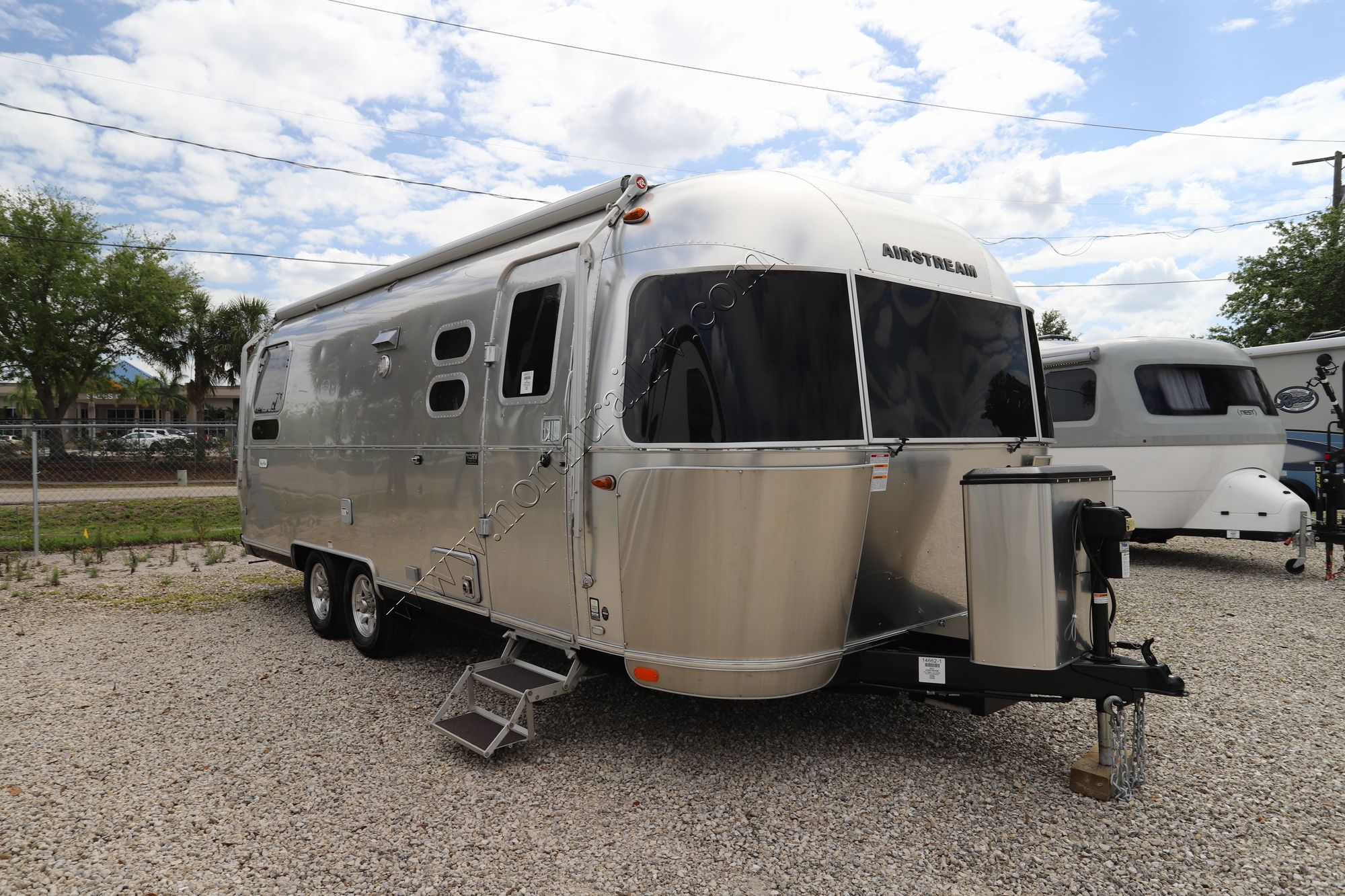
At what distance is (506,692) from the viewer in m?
4.53

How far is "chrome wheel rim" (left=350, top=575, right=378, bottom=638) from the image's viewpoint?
6.30 metres

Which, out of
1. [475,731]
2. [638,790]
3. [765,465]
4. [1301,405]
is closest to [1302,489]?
[1301,405]

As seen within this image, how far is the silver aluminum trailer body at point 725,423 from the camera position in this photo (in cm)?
370

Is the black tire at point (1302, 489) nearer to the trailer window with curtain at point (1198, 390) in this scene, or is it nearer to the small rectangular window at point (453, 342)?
the trailer window with curtain at point (1198, 390)

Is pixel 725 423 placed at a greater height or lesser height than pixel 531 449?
greater

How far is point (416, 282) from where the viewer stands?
19.2ft

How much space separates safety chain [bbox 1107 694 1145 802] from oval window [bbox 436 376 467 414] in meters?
3.81

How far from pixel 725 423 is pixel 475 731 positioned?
218 centimetres

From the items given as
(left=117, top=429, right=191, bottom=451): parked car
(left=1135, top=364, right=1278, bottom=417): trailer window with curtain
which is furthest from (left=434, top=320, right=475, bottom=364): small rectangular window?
(left=117, top=429, right=191, bottom=451): parked car

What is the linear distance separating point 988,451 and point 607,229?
7.63ft

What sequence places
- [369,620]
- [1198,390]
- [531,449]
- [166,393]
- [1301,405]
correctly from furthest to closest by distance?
A: [166,393]
[1301,405]
[1198,390]
[369,620]
[531,449]

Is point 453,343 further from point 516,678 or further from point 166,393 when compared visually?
point 166,393

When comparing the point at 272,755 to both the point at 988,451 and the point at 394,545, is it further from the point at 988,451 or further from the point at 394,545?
the point at 988,451

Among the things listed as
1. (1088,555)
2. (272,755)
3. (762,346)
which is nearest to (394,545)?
(272,755)
